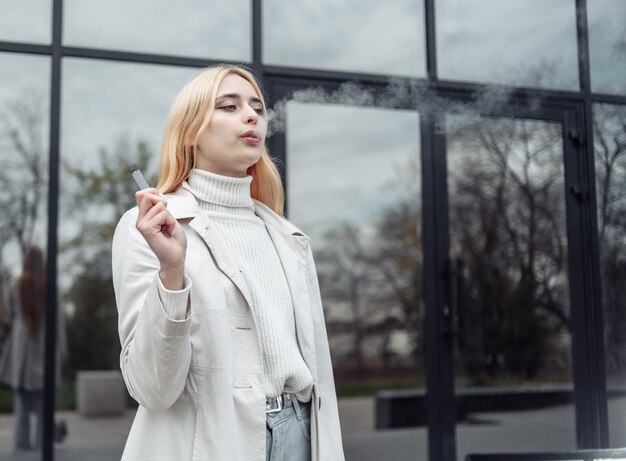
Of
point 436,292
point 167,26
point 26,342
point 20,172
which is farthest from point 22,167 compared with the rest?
point 436,292

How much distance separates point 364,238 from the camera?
759 cm

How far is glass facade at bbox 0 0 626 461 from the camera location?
405 cm

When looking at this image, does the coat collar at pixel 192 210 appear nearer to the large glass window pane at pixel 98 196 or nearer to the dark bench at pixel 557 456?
the dark bench at pixel 557 456

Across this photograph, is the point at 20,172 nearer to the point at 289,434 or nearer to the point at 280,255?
the point at 280,255

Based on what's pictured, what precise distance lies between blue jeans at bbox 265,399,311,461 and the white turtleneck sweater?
34 mm

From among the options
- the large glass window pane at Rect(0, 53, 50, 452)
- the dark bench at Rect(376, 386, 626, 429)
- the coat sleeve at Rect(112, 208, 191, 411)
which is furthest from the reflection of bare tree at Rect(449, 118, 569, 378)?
the coat sleeve at Rect(112, 208, 191, 411)

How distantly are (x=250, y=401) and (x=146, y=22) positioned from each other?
127 inches

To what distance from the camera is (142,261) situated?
59.8 inches

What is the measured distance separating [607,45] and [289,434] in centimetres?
334

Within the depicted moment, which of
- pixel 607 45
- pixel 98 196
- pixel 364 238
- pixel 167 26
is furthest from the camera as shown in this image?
pixel 364 238

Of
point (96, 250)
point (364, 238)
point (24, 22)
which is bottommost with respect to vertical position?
point (96, 250)

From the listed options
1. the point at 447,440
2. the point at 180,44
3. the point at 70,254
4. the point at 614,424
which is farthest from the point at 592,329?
the point at 70,254

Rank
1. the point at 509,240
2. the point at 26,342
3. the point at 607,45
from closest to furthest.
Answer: the point at 607,45, the point at 26,342, the point at 509,240

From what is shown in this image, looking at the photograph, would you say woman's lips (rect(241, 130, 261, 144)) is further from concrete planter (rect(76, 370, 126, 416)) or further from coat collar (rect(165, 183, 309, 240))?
concrete planter (rect(76, 370, 126, 416))
